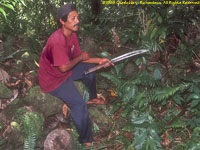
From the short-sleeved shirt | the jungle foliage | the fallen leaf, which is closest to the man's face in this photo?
the short-sleeved shirt

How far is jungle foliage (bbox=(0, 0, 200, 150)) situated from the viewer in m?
3.65

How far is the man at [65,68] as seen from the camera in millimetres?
3633

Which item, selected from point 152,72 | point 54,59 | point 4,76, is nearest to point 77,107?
point 54,59

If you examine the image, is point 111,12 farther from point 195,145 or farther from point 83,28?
point 195,145

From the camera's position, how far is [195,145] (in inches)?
128

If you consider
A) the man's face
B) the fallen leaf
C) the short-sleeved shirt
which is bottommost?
the fallen leaf

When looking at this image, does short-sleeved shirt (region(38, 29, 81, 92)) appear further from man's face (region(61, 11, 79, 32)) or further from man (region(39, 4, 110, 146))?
man's face (region(61, 11, 79, 32))

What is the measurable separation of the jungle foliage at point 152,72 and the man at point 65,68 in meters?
0.62

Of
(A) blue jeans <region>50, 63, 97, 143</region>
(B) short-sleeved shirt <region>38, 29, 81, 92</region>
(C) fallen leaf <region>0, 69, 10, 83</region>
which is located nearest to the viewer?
(B) short-sleeved shirt <region>38, 29, 81, 92</region>

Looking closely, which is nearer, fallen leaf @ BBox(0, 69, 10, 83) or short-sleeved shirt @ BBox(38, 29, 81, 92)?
short-sleeved shirt @ BBox(38, 29, 81, 92)

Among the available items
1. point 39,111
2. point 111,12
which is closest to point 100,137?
point 39,111

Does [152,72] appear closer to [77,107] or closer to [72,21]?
[77,107]

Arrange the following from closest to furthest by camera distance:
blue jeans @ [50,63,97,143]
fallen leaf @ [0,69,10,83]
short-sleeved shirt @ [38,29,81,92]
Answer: short-sleeved shirt @ [38,29,81,92] < blue jeans @ [50,63,97,143] < fallen leaf @ [0,69,10,83]

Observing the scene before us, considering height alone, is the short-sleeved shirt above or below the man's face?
below
